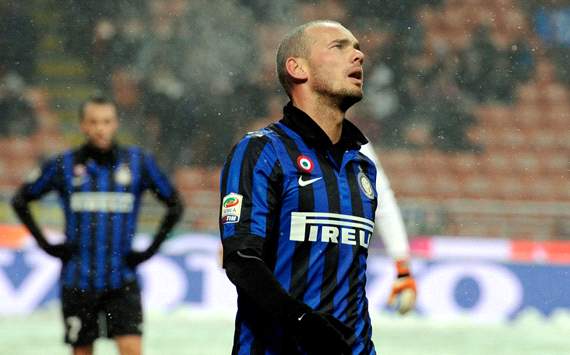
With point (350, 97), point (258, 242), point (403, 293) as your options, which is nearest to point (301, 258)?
point (258, 242)

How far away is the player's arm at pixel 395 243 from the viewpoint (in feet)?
11.9

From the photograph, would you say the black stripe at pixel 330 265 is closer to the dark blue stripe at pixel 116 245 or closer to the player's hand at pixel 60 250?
the dark blue stripe at pixel 116 245

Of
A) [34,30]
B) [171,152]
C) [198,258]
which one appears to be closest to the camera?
[198,258]

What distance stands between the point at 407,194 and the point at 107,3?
3639 mm

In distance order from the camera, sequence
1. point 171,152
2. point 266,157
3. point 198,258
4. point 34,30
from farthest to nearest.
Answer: point 34,30
point 171,152
point 198,258
point 266,157

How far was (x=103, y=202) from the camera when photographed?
4840 mm

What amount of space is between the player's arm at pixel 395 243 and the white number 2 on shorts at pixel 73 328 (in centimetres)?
131

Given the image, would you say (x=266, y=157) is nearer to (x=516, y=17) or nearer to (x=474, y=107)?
(x=474, y=107)

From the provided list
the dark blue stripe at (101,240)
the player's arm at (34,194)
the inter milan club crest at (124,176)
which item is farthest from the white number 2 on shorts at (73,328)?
the inter milan club crest at (124,176)

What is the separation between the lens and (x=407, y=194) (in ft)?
37.2

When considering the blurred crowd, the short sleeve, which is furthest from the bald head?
the blurred crowd

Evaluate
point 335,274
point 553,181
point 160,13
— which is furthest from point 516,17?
point 335,274

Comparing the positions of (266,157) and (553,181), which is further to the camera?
(553,181)

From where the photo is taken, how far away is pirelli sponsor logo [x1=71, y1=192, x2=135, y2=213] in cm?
479
